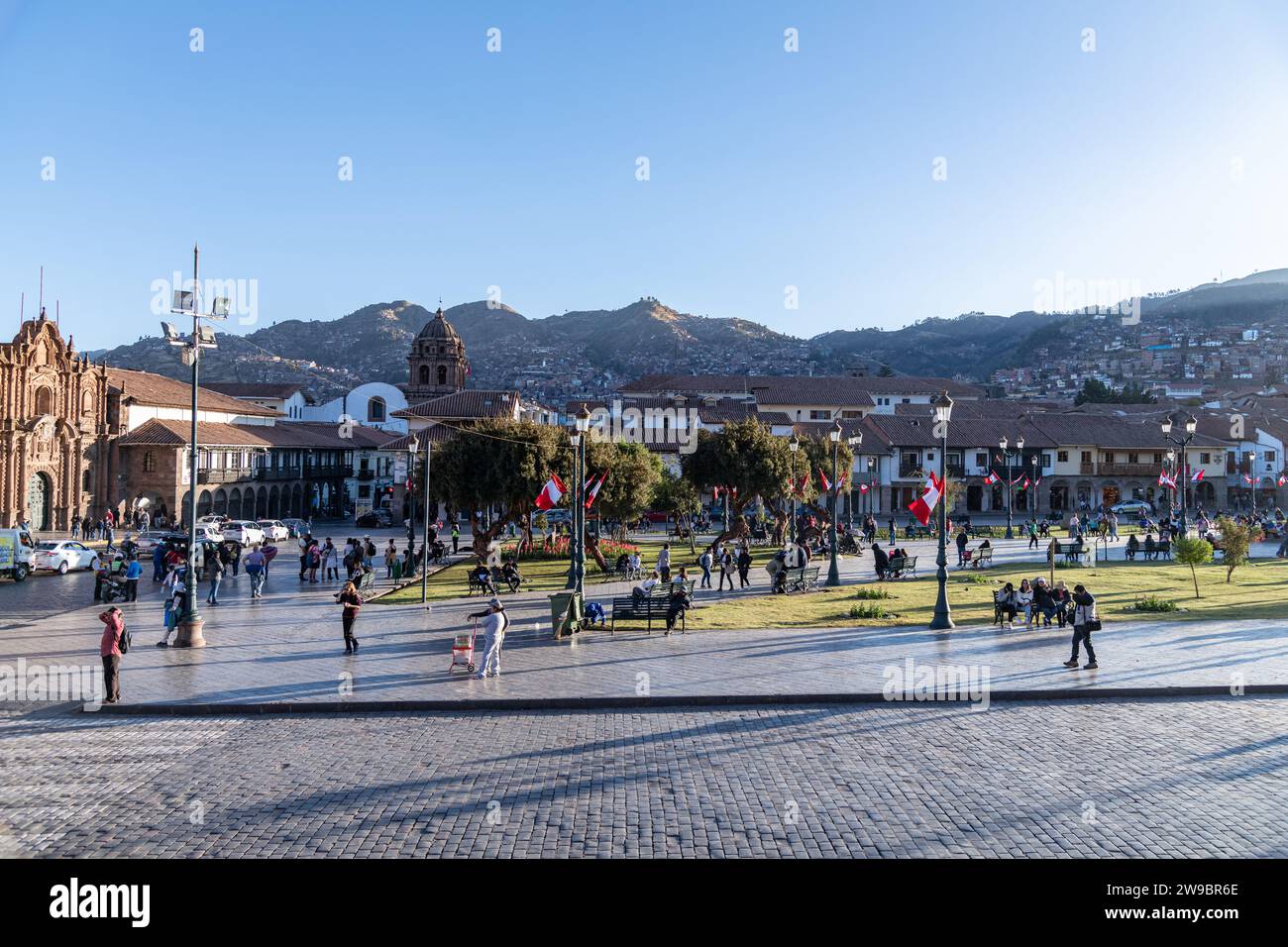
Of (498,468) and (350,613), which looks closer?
(350,613)

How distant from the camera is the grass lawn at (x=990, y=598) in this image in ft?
62.2

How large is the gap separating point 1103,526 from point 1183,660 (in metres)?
29.9

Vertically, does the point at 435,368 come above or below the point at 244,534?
above

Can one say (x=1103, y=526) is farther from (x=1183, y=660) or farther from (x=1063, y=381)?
(x=1063, y=381)

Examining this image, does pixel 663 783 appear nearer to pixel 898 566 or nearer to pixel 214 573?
pixel 898 566

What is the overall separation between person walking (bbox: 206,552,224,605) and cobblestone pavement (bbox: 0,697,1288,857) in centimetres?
1137

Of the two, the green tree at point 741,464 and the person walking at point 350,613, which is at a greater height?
the green tree at point 741,464

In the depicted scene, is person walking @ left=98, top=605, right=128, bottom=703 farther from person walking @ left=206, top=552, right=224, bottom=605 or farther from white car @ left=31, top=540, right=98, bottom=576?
white car @ left=31, top=540, right=98, bottom=576

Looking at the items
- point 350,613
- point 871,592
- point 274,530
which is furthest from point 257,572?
point 274,530

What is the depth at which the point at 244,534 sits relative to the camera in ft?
129

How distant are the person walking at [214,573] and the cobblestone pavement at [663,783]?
11.4 m

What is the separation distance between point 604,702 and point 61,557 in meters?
Result: 25.0

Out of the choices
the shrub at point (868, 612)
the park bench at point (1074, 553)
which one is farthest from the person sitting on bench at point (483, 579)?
the park bench at point (1074, 553)
